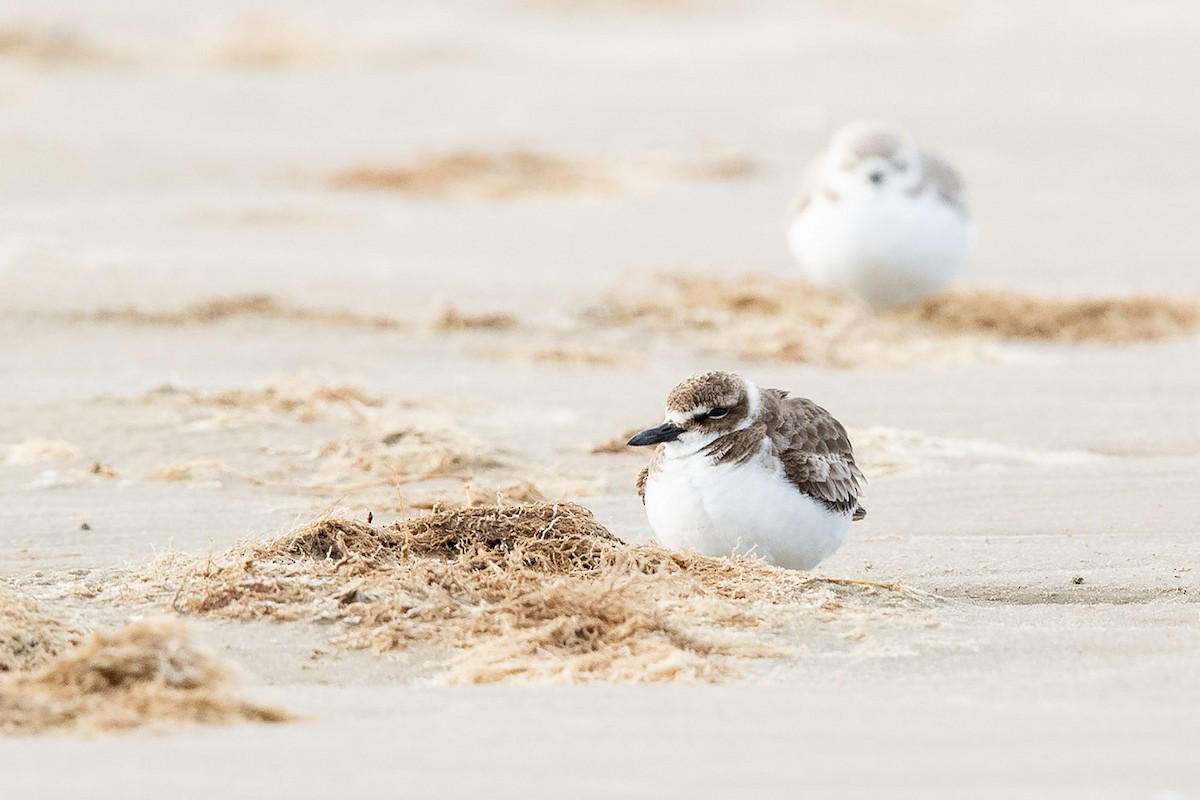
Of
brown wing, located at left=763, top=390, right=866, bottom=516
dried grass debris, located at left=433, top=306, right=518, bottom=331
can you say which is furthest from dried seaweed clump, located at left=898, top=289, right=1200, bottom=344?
brown wing, located at left=763, top=390, right=866, bottom=516

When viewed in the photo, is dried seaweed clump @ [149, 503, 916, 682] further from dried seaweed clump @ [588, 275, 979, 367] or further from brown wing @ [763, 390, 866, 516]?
dried seaweed clump @ [588, 275, 979, 367]

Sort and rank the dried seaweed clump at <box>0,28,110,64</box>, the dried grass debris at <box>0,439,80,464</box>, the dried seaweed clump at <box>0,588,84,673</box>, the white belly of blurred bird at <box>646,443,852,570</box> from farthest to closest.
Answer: the dried seaweed clump at <box>0,28,110,64</box> < the dried grass debris at <box>0,439,80,464</box> < the white belly of blurred bird at <box>646,443,852,570</box> < the dried seaweed clump at <box>0,588,84,673</box>

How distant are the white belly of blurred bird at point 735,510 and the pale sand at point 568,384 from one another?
41 centimetres

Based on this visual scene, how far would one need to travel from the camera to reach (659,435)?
4.97 m

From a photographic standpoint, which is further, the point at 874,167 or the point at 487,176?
the point at 487,176

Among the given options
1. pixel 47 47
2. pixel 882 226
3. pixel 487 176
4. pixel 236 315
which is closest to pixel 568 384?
pixel 236 315

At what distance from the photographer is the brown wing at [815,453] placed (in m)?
4.96

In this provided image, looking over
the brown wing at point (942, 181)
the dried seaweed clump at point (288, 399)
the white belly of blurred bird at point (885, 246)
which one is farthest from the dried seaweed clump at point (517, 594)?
the brown wing at point (942, 181)

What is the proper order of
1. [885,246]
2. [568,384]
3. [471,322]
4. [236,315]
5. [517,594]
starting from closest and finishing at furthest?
[517,594] → [568,384] → [471,322] → [236,315] → [885,246]

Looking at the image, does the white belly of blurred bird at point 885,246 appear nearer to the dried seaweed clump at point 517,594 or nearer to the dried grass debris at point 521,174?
the dried grass debris at point 521,174

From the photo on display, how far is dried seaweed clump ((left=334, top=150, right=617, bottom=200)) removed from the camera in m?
15.1

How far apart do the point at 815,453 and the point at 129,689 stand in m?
2.12

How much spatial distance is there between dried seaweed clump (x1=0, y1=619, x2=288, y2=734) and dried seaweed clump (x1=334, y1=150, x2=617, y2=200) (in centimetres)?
1129

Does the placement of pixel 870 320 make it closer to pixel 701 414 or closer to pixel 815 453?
pixel 815 453
